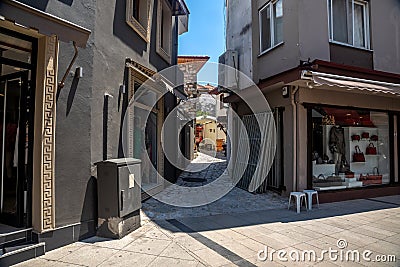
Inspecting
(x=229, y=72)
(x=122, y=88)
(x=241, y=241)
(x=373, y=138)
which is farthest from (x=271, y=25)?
(x=241, y=241)

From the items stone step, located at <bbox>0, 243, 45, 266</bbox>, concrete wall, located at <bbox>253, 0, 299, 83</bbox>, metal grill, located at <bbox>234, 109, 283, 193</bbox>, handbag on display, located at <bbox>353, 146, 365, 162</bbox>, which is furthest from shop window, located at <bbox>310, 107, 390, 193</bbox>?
stone step, located at <bbox>0, 243, 45, 266</bbox>

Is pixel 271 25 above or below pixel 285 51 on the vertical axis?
above

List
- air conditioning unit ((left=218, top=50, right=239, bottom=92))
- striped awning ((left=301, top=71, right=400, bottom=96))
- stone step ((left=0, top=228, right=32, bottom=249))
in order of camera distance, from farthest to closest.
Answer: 1. air conditioning unit ((left=218, top=50, right=239, bottom=92))
2. striped awning ((left=301, top=71, right=400, bottom=96))
3. stone step ((left=0, top=228, right=32, bottom=249))

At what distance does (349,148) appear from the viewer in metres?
10.4

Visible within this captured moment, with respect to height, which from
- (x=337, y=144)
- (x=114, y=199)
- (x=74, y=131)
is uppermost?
(x=74, y=131)

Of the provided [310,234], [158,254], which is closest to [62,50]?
[158,254]

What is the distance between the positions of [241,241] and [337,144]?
646 cm

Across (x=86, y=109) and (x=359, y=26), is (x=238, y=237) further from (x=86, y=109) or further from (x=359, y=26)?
(x=359, y=26)

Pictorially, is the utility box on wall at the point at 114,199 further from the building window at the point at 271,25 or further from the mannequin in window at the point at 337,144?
the building window at the point at 271,25

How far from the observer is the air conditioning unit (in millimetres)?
12797

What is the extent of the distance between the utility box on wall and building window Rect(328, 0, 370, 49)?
8.54m

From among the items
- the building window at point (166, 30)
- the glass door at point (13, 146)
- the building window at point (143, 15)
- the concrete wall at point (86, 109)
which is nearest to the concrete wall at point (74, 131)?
the concrete wall at point (86, 109)

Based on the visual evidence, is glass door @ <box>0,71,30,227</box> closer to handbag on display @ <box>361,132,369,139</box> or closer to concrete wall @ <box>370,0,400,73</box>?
handbag on display @ <box>361,132,369,139</box>

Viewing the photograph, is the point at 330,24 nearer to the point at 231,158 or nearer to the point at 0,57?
the point at 231,158
